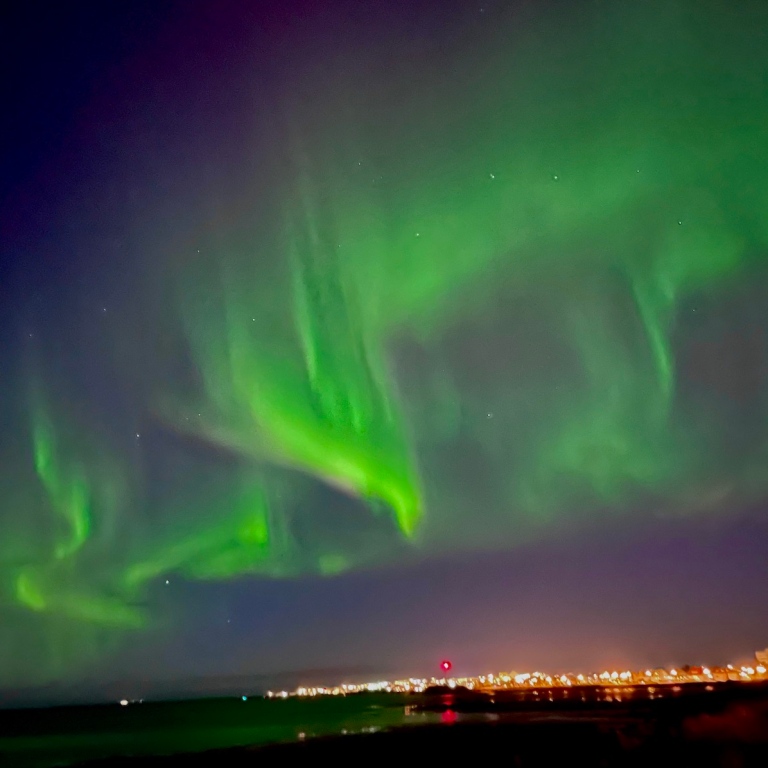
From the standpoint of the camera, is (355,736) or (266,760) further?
(355,736)

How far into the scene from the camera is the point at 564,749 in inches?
1047

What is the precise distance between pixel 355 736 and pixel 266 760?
31.6ft

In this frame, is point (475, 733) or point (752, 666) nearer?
point (475, 733)

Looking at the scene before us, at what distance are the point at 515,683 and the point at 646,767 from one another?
15183 cm

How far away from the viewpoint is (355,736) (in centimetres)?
3900

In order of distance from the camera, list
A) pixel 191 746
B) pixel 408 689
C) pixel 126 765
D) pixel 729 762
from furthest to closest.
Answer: pixel 408 689 < pixel 191 746 < pixel 126 765 < pixel 729 762

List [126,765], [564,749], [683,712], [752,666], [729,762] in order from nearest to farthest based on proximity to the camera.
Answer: [729,762] < [564,749] < [126,765] < [683,712] < [752,666]

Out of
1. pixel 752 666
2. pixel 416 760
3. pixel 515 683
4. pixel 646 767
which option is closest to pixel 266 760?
pixel 416 760

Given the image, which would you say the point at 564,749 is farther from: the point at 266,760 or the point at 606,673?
the point at 606,673

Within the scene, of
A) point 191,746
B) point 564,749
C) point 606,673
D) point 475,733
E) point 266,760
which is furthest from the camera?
point 606,673

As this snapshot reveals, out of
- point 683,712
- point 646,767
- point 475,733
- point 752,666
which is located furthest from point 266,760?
point 752,666

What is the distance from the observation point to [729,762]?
1981 centimetres

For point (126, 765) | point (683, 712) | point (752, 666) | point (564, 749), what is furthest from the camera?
point (752, 666)

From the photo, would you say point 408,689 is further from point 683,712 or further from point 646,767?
point 646,767
